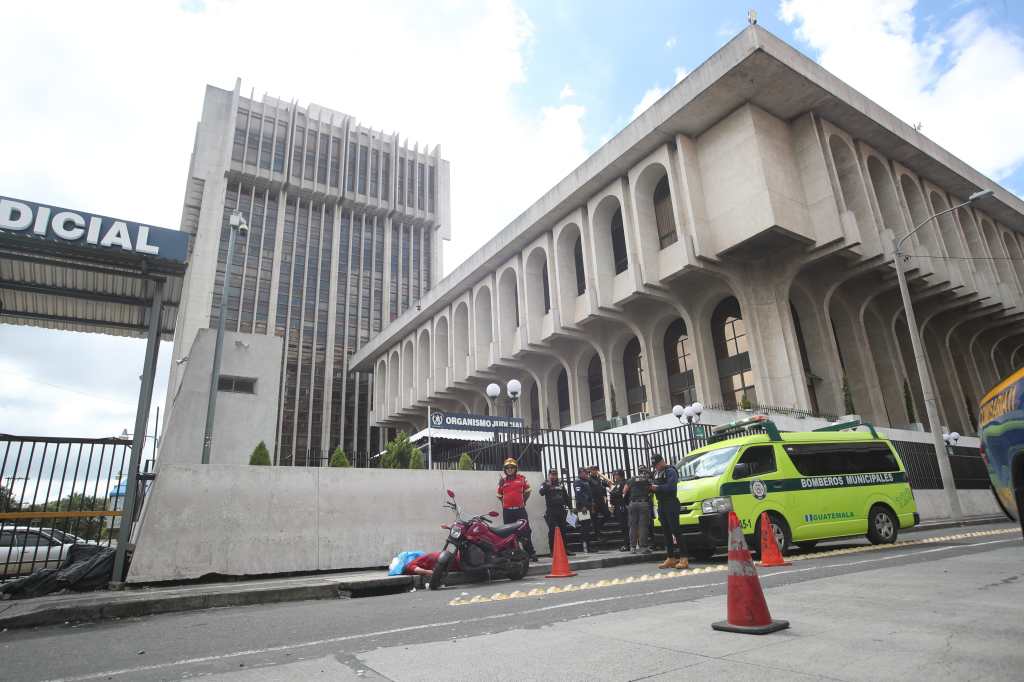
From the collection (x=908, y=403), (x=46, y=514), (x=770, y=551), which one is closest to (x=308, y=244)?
(x=908, y=403)

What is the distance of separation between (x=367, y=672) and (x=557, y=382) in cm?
3680

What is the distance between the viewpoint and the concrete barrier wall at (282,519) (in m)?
8.53

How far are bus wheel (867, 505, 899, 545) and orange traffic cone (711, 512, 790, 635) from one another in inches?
342

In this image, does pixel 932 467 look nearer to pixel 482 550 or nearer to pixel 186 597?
pixel 482 550

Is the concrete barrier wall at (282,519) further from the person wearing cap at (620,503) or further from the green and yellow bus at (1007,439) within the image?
the green and yellow bus at (1007,439)

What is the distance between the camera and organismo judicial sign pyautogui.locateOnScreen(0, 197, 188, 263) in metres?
8.27

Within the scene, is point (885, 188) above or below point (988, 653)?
above

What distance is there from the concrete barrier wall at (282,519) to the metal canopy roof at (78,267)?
11.2ft

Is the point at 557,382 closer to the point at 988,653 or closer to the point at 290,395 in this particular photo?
the point at 290,395

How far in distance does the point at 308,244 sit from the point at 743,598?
6539 cm

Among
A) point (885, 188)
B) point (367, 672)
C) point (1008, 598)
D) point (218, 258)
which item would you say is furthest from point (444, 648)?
point (218, 258)

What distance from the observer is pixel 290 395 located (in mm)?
58688

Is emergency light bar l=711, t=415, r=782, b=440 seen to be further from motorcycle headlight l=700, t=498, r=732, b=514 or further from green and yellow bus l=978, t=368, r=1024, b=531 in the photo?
green and yellow bus l=978, t=368, r=1024, b=531

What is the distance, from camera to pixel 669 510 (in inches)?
368
